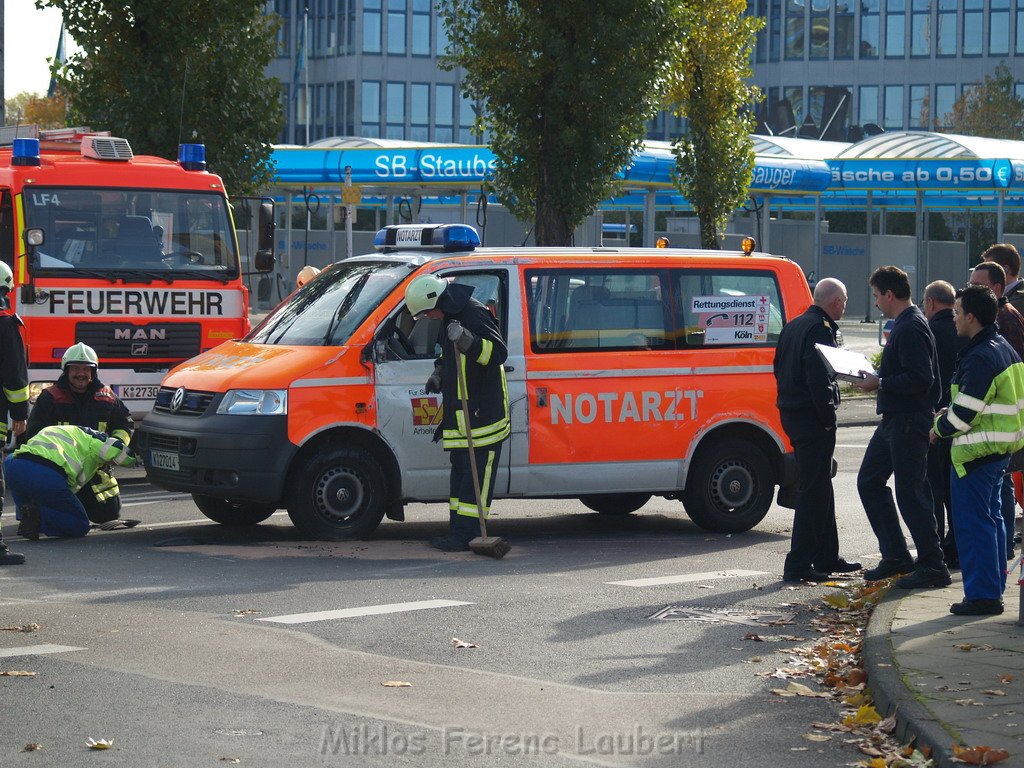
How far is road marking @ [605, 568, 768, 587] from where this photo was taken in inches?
393

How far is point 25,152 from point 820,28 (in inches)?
2617

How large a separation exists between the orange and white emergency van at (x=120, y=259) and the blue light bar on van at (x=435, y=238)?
13.1 feet

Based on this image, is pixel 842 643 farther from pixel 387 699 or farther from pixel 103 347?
pixel 103 347

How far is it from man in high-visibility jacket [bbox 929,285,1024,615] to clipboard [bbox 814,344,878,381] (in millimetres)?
1195

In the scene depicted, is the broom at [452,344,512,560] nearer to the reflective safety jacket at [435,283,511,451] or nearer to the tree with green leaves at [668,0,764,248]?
the reflective safety jacket at [435,283,511,451]

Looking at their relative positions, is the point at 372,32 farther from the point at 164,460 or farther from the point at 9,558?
the point at 9,558

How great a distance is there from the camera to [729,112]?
3078 centimetres

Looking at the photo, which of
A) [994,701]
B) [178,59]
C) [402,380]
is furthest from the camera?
[178,59]

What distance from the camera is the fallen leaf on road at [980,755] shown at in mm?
5719

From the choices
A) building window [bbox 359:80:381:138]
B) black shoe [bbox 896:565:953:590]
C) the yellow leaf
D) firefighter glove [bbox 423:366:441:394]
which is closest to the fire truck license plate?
firefighter glove [bbox 423:366:441:394]

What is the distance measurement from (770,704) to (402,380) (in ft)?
15.9

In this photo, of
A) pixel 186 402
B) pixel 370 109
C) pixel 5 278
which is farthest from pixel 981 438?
pixel 370 109

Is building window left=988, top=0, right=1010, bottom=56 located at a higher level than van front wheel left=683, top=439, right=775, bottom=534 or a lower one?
higher

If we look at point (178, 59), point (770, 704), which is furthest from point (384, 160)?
point (770, 704)
